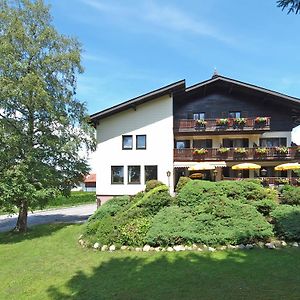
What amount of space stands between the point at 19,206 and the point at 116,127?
40.9 feet

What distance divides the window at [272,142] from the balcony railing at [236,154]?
5.68 ft

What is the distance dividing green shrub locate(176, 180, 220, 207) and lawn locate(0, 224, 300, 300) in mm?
3689

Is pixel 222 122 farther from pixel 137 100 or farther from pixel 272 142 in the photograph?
pixel 137 100

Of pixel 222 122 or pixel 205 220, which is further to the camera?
pixel 222 122

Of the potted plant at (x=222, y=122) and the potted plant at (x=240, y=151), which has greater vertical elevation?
the potted plant at (x=222, y=122)

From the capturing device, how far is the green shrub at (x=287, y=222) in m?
12.4

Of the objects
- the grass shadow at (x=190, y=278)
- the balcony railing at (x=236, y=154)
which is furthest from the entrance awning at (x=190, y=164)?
the grass shadow at (x=190, y=278)

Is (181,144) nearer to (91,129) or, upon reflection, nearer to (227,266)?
(91,129)

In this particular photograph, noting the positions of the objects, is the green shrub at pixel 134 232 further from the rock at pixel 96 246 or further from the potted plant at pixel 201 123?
the potted plant at pixel 201 123

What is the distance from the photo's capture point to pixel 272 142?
105ft

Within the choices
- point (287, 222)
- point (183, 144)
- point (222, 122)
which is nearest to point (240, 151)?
point (222, 122)

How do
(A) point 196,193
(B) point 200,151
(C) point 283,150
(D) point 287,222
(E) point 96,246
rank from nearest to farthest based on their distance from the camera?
(D) point 287,222
(E) point 96,246
(A) point 196,193
(C) point 283,150
(B) point 200,151

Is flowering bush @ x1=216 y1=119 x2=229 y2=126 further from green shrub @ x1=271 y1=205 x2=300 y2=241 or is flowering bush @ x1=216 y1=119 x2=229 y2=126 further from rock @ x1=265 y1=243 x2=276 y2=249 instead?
rock @ x1=265 y1=243 x2=276 y2=249

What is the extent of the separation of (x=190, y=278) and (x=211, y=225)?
428 centimetres
